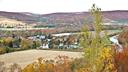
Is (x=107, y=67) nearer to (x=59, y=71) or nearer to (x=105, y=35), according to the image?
(x=105, y=35)

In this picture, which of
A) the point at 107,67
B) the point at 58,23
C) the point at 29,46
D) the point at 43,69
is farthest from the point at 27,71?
the point at 58,23

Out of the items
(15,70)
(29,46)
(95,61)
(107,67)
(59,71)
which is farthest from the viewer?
(29,46)

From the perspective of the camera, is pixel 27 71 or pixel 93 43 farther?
pixel 27 71

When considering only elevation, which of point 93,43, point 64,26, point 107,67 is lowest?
point 64,26

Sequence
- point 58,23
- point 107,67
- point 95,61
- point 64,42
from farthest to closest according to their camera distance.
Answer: point 58,23, point 64,42, point 107,67, point 95,61

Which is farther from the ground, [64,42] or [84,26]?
[84,26]

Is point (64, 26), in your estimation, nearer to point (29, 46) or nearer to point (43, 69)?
point (29, 46)

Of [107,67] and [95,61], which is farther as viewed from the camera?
[107,67]

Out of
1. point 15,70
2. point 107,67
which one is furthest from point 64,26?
point 107,67

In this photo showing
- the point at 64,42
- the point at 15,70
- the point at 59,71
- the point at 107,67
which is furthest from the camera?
the point at 64,42
